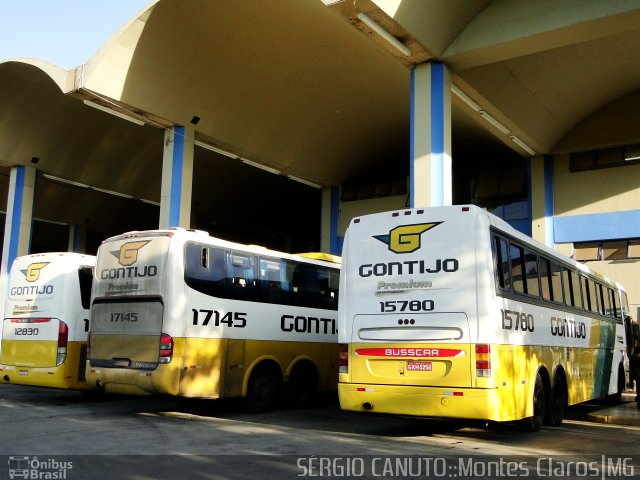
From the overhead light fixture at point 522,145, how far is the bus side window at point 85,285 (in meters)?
13.5

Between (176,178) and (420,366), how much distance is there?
42.8ft

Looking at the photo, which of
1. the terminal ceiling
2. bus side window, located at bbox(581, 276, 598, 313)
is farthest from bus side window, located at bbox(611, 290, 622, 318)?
the terminal ceiling

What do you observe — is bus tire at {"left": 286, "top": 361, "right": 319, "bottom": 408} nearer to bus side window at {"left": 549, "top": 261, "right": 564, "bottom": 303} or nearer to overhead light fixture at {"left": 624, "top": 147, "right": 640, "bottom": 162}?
bus side window at {"left": 549, "top": 261, "right": 564, "bottom": 303}

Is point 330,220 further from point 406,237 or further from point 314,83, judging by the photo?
point 406,237

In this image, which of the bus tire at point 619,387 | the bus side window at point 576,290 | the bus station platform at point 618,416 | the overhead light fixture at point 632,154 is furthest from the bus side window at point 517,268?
the overhead light fixture at point 632,154

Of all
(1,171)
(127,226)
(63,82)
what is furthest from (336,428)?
(127,226)

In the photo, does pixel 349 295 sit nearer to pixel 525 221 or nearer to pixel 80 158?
pixel 525 221

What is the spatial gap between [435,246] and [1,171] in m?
24.9

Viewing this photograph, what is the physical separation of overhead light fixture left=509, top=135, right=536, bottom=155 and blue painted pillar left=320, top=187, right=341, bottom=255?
8.74 m

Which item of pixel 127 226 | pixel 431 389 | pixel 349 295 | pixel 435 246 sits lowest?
pixel 431 389

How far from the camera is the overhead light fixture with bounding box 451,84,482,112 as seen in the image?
15373 mm

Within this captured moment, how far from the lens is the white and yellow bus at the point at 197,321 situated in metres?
10.3

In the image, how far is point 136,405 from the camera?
41.2 ft

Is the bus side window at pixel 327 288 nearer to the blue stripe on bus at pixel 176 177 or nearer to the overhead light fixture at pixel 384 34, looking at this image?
the overhead light fixture at pixel 384 34
